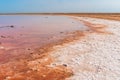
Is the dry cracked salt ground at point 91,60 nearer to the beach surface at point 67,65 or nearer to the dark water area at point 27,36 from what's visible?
the beach surface at point 67,65

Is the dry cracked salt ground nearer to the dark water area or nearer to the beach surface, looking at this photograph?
the beach surface

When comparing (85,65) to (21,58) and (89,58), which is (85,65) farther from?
(21,58)

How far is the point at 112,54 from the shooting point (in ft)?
38.1

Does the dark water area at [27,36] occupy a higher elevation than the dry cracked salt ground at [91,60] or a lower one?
lower

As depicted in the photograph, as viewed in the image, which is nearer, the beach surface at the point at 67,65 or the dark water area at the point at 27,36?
the beach surface at the point at 67,65

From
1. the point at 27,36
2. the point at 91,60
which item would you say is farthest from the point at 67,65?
the point at 27,36

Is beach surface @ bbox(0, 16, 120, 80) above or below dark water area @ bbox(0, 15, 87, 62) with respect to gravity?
above

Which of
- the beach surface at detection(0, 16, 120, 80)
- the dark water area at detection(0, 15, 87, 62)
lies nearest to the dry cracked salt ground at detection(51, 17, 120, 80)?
the beach surface at detection(0, 16, 120, 80)

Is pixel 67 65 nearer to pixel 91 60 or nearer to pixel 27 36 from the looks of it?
pixel 91 60

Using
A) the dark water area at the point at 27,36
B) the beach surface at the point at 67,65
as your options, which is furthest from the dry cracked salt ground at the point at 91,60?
the dark water area at the point at 27,36

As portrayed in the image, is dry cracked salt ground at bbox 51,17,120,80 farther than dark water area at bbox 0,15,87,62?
No

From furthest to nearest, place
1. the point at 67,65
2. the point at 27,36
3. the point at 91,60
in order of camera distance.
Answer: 1. the point at 27,36
2. the point at 91,60
3. the point at 67,65

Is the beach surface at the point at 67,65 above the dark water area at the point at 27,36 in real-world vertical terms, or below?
above

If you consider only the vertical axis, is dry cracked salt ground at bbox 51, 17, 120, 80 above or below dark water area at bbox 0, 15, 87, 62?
above
